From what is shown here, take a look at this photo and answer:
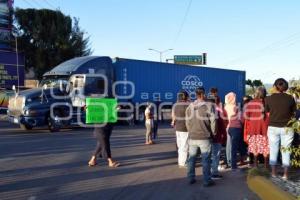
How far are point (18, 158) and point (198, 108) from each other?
5.89m

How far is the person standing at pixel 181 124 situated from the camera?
453 inches

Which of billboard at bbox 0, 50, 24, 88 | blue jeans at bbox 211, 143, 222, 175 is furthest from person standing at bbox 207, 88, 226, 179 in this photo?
billboard at bbox 0, 50, 24, 88

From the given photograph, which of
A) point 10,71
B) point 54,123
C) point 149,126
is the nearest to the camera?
point 149,126

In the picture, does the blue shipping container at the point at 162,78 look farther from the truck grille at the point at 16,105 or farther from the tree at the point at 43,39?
the tree at the point at 43,39

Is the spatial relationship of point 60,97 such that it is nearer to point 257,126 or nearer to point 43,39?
point 257,126

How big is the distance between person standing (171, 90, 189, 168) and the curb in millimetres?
2260

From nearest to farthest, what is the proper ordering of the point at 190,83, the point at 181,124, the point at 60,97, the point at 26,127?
the point at 181,124
the point at 60,97
the point at 26,127
the point at 190,83

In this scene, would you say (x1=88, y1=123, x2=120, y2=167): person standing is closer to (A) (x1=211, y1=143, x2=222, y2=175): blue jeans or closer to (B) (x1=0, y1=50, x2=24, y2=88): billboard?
(A) (x1=211, y1=143, x2=222, y2=175): blue jeans

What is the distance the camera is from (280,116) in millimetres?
9422

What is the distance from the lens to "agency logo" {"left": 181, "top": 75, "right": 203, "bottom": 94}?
32.1m

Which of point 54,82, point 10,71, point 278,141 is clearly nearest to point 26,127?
point 54,82

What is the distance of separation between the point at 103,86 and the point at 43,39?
2479 cm

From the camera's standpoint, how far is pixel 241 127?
1146cm

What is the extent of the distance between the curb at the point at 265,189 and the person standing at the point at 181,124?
2.26 m
